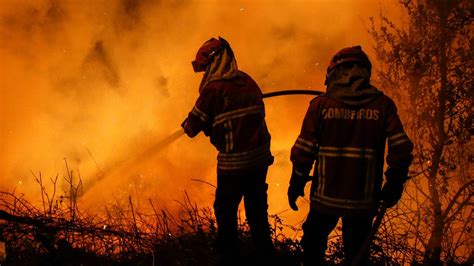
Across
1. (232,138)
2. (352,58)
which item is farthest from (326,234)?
(352,58)

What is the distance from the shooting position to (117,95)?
24.5 meters

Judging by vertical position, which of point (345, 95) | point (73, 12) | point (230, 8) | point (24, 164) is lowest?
point (345, 95)

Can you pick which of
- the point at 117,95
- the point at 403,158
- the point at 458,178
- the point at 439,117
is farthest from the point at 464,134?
the point at 117,95

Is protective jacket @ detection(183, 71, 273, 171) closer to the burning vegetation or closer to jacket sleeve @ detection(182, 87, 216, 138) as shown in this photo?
jacket sleeve @ detection(182, 87, 216, 138)

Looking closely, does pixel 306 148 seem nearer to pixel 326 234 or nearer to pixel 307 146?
pixel 307 146

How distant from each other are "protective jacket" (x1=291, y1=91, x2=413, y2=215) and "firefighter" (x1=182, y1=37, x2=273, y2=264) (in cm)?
63

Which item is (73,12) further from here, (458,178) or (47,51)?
(458,178)

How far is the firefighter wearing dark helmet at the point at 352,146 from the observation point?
2.75 metres

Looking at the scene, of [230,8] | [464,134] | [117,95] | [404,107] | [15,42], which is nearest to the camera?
[464,134]

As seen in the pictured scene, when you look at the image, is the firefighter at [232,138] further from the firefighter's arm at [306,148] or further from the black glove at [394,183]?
the black glove at [394,183]

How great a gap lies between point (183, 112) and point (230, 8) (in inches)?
275

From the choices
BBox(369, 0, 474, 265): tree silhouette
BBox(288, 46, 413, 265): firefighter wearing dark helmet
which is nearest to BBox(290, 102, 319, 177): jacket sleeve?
BBox(288, 46, 413, 265): firefighter wearing dark helmet

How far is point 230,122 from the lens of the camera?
131 inches

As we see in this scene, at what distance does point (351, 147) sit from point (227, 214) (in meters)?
1.22
